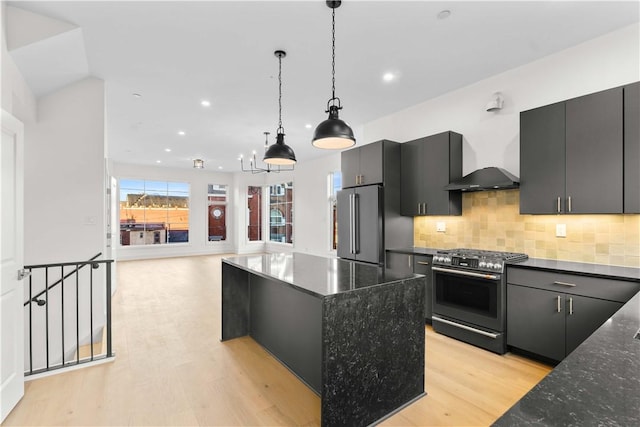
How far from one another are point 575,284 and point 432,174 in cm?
198

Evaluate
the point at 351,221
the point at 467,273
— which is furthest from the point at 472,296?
the point at 351,221

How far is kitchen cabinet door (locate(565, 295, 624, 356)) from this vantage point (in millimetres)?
2504

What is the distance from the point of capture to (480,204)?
3943 mm

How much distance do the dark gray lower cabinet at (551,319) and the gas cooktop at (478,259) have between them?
25 cm

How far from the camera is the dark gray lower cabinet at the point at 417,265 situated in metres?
3.84

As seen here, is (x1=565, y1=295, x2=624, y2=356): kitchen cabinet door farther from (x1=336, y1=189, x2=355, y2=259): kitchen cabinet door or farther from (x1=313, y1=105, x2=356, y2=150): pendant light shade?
(x1=336, y1=189, x2=355, y2=259): kitchen cabinet door

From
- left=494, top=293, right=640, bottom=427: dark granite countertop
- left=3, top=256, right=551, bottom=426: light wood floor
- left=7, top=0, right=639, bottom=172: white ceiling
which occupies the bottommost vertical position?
left=3, top=256, right=551, bottom=426: light wood floor

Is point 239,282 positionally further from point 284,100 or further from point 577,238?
point 577,238

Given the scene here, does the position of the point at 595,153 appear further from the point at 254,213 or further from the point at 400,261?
the point at 254,213

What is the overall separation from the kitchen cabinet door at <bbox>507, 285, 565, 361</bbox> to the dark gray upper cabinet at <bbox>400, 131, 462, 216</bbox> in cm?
132

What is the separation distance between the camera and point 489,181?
3.43 m

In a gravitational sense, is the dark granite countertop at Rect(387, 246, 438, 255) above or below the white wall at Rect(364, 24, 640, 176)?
below

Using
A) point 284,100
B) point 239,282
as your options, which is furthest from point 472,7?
point 239,282

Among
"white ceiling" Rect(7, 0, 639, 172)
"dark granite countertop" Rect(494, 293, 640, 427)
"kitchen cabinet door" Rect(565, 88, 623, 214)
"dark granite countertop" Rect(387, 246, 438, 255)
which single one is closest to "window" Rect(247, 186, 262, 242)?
"white ceiling" Rect(7, 0, 639, 172)
